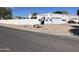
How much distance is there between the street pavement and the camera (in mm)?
6023

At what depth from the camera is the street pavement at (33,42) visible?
237 inches

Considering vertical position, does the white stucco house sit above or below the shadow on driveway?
above

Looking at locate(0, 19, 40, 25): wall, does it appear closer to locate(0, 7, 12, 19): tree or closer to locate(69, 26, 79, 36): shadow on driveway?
locate(0, 7, 12, 19): tree

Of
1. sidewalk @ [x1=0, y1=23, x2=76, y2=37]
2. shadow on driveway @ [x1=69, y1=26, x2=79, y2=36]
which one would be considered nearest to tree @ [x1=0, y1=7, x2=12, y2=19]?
sidewalk @ [x1=0, y1=23, x2=76, y2=37]

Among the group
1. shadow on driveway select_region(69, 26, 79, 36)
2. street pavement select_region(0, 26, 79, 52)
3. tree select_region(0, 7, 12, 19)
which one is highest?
tree select_region(0, 7, 12, 19)

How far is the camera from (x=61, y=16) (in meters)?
6.65

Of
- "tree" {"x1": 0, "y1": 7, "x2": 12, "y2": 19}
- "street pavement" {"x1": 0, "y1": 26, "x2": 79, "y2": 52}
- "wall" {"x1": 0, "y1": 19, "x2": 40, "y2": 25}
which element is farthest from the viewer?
"wall" {"x1": 0, "y1": 19, "x2": 40, "y2": 25}

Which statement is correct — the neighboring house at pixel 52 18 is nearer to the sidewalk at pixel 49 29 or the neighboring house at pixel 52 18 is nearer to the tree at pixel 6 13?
the sidewalk at pixel 49 29

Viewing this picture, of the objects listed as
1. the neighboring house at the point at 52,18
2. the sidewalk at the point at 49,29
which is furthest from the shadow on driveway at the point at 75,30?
the neighboring house at the point at 52,18

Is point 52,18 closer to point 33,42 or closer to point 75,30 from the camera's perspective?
point 75,30

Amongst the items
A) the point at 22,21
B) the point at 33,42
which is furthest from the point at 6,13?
the point at 33,42

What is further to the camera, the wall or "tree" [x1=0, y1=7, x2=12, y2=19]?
the wall
